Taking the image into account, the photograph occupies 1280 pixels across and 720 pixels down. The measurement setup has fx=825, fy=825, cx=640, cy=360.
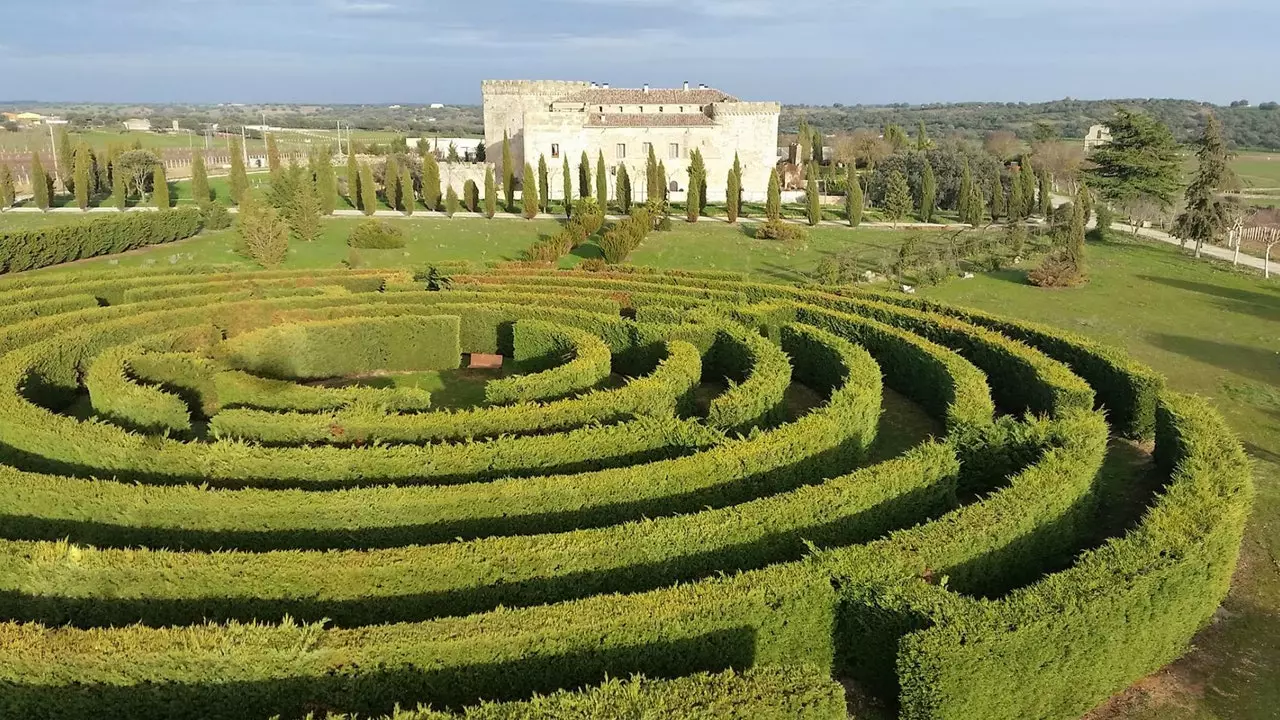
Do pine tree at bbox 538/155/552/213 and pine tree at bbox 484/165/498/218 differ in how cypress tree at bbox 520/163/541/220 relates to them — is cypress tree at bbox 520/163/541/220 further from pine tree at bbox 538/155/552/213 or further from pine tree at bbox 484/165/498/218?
pine tree at bbox 538/155/552/213

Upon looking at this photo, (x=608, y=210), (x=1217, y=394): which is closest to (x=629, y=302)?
(x=1217, y=394)

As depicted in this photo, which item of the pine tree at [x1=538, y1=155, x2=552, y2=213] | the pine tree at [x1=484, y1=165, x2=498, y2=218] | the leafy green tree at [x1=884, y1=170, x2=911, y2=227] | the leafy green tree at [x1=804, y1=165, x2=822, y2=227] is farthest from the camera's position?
the leafy green tree at [x1=884, y1=170, x2=911, y2=227]

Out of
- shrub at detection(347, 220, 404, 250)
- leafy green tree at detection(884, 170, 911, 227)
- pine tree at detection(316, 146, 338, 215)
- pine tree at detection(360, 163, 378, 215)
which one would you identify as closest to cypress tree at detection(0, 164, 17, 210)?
pine tree at detection(316, 146, 338, 215)

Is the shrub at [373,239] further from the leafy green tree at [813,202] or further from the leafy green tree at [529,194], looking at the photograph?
the leafy green tree at [813,202]

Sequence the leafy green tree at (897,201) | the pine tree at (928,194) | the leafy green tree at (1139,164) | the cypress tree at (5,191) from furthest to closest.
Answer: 1. the leafy green tree at (897,201)
2. the pine tree at (928,194)
3. the cypress tree at (5,191)
4. the leafy green tree at (1139,164)

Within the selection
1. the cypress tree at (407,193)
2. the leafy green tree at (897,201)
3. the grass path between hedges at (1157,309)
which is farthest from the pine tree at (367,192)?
the leafy green tree at (897,201)

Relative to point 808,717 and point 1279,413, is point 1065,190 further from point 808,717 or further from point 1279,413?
point 808,717
